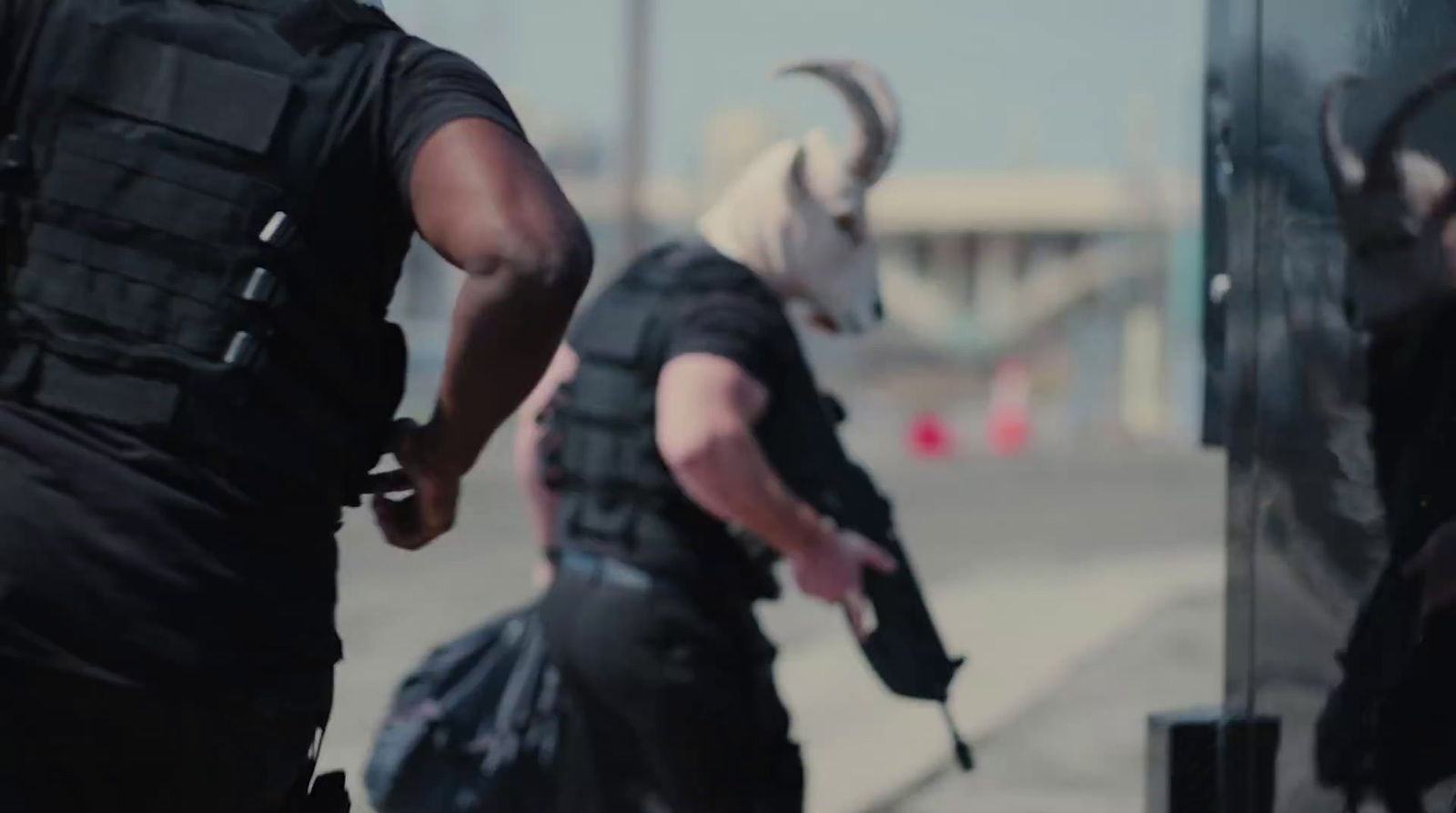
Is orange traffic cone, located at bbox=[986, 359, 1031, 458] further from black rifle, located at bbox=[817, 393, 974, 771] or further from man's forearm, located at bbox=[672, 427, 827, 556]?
man's forearm, located at bbox=[672, 427, 827, 556]

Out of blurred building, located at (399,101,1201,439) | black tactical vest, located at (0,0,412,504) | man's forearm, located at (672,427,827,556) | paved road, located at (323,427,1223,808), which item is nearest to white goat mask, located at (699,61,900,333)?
man's forearm, located at (672,427,827,556)

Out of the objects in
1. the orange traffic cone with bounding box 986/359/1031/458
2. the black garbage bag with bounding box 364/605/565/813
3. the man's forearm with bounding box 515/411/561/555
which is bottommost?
the orange traffic cone with bounding box 986/359/1031/458

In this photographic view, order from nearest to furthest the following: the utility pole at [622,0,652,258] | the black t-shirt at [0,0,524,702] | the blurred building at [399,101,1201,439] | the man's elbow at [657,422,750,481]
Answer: the black t-shirt at [0,0,524,702] → the man's elbow at [657,422,750,481] → the utility pole at [622,0,652,258] → the blurred building at [399,101,1201,439]

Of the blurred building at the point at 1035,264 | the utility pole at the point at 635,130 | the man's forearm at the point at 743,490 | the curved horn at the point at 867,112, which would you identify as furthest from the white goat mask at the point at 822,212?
the blurred building at the point at 1035,264

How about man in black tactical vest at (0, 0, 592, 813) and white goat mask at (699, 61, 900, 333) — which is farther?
white goat mask at (699, 61, 900, 333)

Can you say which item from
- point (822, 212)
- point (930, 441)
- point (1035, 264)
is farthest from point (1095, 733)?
point (1035, 264)

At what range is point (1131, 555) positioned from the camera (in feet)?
48.0

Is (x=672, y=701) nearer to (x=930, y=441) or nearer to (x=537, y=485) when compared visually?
(x=537, y=485)

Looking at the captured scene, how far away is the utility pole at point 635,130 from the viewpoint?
21.0 metres

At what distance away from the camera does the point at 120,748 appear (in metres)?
2.59

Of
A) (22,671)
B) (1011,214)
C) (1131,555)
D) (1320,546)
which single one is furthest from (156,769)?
(1011,214)

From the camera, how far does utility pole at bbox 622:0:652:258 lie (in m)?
21.0

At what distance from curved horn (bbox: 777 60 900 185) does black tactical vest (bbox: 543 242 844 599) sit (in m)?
0.44

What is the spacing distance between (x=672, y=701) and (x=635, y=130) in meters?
16.9
